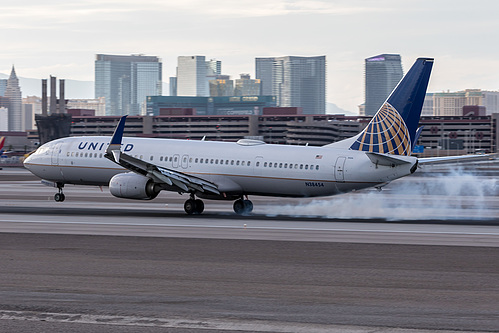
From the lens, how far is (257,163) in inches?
1794

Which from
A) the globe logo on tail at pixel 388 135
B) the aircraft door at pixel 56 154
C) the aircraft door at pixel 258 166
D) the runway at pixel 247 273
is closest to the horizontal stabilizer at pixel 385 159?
the globe logo on tail at pixel 388 135

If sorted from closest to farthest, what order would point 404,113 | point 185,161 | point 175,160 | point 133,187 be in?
1. point 404,113
2. point 133,187
3. point 185,161
4. point 175,160

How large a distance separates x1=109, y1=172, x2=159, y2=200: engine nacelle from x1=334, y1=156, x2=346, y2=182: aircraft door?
1022 cm

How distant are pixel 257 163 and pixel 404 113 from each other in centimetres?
875

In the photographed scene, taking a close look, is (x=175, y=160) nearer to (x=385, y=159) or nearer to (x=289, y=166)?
(x=289, y=166)

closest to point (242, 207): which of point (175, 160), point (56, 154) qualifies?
point (175, 160)

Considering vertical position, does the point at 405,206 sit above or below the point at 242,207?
below

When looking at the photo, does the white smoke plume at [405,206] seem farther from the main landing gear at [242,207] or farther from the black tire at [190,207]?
the black tire at [190,207]

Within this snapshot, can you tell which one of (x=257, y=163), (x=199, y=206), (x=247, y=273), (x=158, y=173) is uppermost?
(x=257, y=163)

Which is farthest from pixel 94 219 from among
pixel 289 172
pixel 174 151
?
pixel 289 172

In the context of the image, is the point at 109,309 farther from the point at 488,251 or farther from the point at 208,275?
the point at 488,251

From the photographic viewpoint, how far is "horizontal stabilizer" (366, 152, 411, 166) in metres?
41.5

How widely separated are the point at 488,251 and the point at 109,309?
17.0 metres

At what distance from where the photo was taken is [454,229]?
38.6 metres
